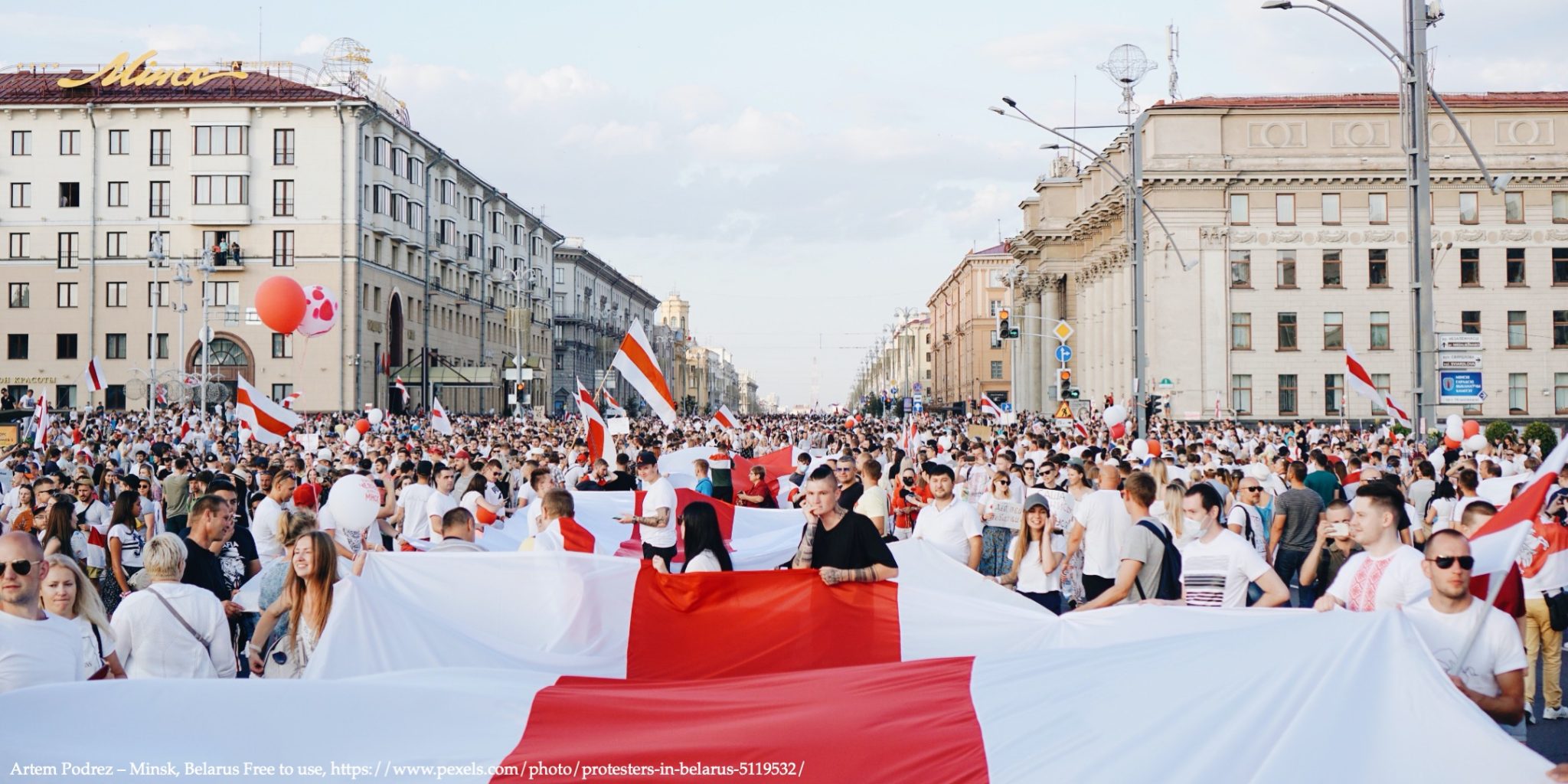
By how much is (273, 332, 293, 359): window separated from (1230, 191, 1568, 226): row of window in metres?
42.3

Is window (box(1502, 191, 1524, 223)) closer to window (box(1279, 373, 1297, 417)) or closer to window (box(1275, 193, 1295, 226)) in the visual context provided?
window (box(1275, 193, 1295, 226))

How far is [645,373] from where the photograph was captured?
18.3 m

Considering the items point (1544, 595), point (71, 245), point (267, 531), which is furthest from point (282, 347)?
point (1544, 595)

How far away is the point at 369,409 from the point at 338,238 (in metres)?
24.2

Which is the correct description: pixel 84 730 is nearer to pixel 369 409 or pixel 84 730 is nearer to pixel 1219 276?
pixel 369 409

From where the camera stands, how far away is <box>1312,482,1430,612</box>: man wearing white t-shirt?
6.27 m

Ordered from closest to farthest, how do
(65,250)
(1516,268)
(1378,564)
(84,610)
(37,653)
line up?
(37,653) → (84,610) → (1378,564) → (1516,268) → (65,250)

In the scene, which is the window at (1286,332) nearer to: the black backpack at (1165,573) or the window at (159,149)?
the window at (159,149)

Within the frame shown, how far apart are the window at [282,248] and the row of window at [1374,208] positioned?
4264cm

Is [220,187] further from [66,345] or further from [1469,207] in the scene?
[1469,207]

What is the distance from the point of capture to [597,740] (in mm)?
5105

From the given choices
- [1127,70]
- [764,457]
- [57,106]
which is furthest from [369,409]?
[57,106]

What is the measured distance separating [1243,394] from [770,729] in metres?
57.6

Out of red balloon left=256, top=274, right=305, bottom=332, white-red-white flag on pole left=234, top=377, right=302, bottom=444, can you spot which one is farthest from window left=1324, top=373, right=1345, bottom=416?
white-red-white flag on pole left=234, top=377, right=302, bottom=444
